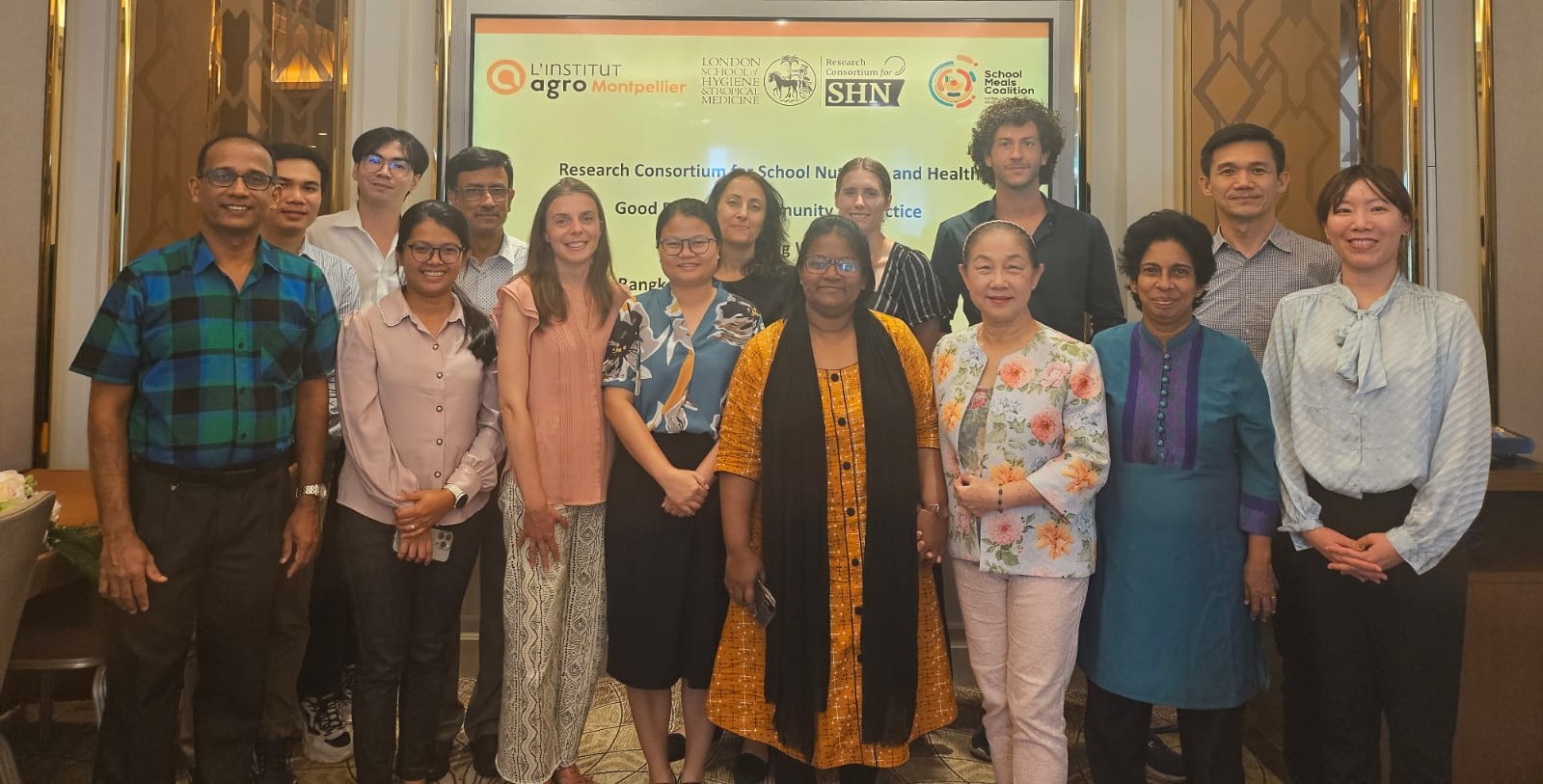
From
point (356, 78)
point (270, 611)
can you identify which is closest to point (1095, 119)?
point (356, 78)

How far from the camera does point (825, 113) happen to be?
3.49 meters

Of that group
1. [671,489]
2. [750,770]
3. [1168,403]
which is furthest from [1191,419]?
[750,770]

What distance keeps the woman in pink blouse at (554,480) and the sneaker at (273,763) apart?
2.43ft

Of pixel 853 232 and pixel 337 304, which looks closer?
pixel 853 232

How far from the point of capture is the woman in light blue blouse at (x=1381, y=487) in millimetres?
1902

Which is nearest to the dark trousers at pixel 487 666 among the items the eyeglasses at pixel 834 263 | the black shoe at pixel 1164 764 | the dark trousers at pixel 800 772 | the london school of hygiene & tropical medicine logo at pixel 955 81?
the dark trousers at pixel 800 772

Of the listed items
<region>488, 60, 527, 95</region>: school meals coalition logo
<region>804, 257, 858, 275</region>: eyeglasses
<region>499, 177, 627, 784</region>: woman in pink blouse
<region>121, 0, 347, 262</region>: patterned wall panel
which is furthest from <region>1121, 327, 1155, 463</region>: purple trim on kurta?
<region>121, 0, 347, 262</region>: patterned wall panel

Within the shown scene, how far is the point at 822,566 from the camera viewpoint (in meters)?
2.02

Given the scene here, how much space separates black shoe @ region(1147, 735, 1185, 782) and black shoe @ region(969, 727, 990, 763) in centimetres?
47

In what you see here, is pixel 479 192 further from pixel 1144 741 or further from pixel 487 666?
pixel 1144 741

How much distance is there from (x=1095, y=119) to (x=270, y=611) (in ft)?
10.9

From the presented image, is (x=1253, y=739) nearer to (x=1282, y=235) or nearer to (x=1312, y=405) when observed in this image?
(x=1312, y=405)

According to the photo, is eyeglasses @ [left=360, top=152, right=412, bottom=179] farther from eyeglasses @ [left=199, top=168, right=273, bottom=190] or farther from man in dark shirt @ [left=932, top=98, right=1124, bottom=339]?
man in dark shirt @ [left=932, top=98, right=1124, bottom=339]

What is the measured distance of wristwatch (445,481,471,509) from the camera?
216cm
